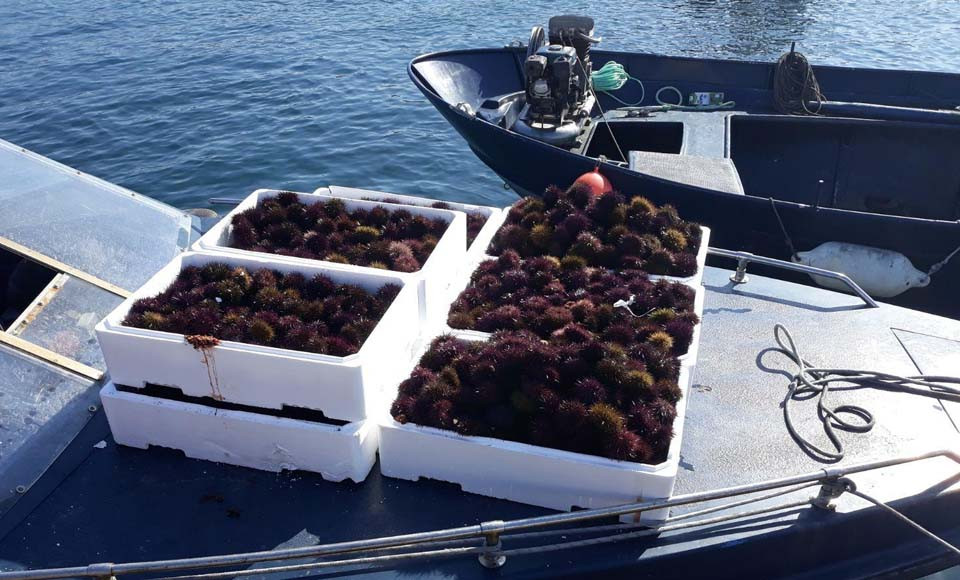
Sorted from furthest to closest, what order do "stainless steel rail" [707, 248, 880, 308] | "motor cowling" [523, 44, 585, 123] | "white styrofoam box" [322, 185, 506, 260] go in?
"motor cowling" [523, 44, 585, 123]
"stainless steel rail" [707, 248, 880, 308]
"white styrofoam box" [322, 185, 506, 260]

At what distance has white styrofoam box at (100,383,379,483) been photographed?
410 centimetres

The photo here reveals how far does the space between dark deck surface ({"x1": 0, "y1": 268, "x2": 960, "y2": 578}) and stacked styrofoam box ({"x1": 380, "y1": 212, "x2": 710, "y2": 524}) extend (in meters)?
0.12

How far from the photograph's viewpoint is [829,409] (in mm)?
4816

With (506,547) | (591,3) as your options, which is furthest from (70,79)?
(506,547)

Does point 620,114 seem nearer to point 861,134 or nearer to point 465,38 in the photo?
point 861,134

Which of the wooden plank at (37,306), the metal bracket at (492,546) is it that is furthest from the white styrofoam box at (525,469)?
the wooden plank at (37,306)

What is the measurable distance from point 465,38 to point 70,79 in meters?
10.2

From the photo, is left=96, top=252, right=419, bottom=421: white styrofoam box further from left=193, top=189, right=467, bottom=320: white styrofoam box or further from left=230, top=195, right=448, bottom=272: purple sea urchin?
left=230, top=195, right=448, bottom=272: purple sea urchin

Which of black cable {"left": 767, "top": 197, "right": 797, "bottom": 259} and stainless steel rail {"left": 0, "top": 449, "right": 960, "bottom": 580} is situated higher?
stainless steel rail {"left": 0, "top": 449, "right": 960, "bottom": 580}

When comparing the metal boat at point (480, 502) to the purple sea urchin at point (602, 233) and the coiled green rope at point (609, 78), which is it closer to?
the purple sea urchin at point (602, 233)

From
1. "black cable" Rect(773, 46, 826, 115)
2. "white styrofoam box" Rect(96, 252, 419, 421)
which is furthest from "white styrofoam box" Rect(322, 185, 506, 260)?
"black cable" Rect(773, 46, 826, 115)

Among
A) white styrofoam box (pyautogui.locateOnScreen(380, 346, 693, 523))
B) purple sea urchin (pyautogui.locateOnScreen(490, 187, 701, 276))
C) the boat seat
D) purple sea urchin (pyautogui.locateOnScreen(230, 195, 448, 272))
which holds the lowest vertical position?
the boat seat

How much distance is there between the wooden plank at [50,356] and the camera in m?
4.88

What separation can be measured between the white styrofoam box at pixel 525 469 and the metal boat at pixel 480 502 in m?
0.10
